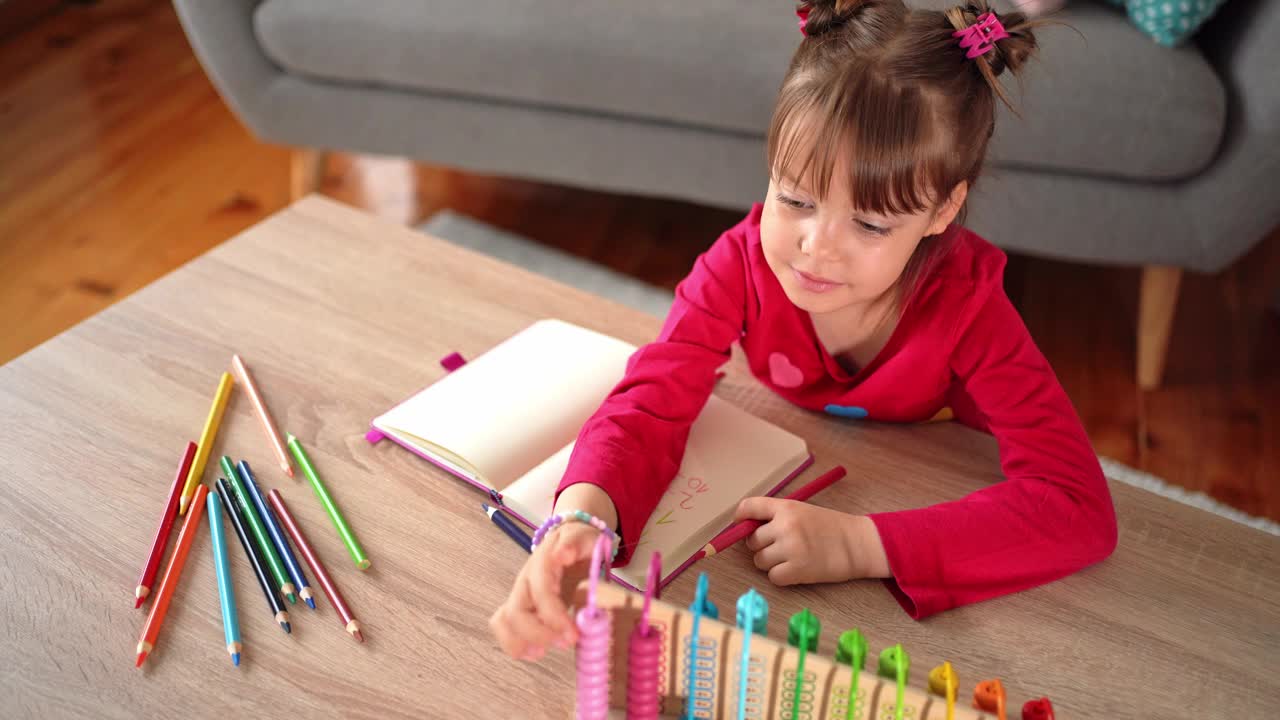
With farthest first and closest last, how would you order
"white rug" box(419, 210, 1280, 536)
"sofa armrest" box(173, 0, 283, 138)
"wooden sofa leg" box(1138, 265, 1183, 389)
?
"white rug" box(419, 210, 1280, 536) < "sofa armrest" box(173, 0, 283, 138) < "wooden sofa leg" box(1138, 265, 1183, 389)

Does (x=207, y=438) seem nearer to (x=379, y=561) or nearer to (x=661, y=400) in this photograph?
(x=379, y=561)

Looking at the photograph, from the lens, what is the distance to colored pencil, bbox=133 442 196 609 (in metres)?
0.73

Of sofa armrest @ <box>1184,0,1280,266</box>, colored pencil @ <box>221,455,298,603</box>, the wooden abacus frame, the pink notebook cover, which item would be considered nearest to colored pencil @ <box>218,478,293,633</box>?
colored pencil @ <box>221,455,298,603</box>

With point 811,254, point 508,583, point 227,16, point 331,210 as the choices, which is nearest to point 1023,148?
point 811,254

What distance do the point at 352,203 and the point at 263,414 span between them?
132 centimetres

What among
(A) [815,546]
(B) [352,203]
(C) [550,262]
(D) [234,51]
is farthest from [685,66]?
(A) [815,546]

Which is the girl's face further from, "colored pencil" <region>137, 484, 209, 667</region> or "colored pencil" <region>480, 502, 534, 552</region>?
"colored pencil" <region>137, 484, 209, 667</region>

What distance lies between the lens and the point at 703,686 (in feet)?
2.11

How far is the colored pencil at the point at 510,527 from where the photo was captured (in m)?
0.79

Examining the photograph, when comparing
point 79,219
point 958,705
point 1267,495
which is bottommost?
point 79,219

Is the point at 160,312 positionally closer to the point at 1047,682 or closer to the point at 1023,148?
the point at 1047,682

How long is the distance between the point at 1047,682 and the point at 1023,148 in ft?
3.19

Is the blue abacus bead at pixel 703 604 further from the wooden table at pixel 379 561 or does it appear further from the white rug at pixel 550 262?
the white rug at pixel 550 262

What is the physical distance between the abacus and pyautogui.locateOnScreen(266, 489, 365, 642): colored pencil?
18cm
